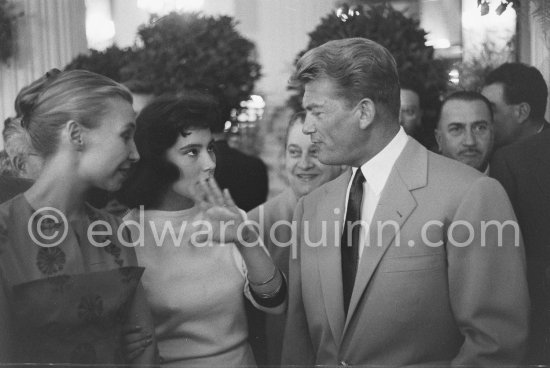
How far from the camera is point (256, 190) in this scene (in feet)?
6.70

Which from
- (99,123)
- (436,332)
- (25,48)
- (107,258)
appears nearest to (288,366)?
(436,332)

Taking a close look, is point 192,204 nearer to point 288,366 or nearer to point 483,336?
point 288,366

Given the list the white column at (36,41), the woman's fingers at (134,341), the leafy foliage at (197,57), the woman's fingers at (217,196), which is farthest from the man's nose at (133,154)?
the white column at (36,41)

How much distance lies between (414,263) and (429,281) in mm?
55

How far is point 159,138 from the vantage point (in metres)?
1.76

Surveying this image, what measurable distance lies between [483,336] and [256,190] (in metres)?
0.84

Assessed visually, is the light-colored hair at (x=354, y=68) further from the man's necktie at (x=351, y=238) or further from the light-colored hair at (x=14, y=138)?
the light-colored hair at (x=14, y=138)

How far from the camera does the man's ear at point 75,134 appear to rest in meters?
1.58

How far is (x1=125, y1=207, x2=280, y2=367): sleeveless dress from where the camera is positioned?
1698mm

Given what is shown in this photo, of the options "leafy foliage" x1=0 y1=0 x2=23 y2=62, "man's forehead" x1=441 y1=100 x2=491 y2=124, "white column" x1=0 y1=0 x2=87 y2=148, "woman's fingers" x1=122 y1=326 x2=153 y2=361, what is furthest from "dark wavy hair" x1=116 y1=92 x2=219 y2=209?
"man's forehead" x1=441 y1=100 x2=491 y2=124

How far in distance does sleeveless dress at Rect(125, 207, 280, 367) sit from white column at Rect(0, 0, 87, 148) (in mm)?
630

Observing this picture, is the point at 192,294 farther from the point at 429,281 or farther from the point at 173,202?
the point at 429,281

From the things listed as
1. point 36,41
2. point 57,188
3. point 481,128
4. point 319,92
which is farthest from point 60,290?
point 481,128

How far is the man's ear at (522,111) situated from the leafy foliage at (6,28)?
5.21 ft
